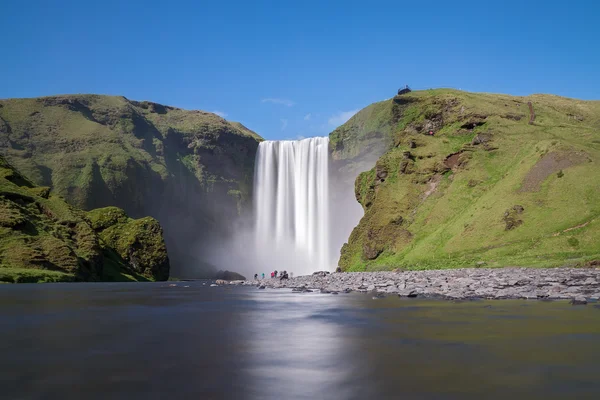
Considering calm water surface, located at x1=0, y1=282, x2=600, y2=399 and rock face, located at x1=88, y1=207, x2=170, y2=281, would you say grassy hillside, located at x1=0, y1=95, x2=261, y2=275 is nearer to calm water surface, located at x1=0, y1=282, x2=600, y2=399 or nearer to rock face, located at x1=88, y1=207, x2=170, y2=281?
rock face, located at x1=88, y1=207, x2=170, y2=281

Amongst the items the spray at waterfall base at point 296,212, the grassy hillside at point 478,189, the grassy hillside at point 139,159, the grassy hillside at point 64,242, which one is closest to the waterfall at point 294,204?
the spray at waterfall base at point 296,212

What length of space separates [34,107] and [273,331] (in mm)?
147375

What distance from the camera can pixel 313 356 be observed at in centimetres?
905

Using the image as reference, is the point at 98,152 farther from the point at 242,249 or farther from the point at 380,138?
the point at 380,138

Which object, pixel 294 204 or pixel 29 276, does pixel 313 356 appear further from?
pixel 294 204

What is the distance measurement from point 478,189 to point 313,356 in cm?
5570

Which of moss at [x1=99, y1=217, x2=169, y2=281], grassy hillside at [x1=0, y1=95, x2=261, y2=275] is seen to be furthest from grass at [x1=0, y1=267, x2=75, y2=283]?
grassy hillside at [x1=0, y1=95, x2=261, y2=275]

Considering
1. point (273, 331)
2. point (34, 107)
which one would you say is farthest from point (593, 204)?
point (34, 107)

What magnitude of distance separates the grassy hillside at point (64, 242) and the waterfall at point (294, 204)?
3051 cm

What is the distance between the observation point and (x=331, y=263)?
10294 centimetres

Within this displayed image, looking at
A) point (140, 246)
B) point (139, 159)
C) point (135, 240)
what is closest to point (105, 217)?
point (135, 240)

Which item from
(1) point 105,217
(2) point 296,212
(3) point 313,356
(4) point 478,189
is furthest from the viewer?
(2) point 296,212

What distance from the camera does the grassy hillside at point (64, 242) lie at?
203 feet

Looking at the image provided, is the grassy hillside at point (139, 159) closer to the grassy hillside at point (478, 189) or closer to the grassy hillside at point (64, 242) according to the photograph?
the grassy hillside at point (64, 242)
